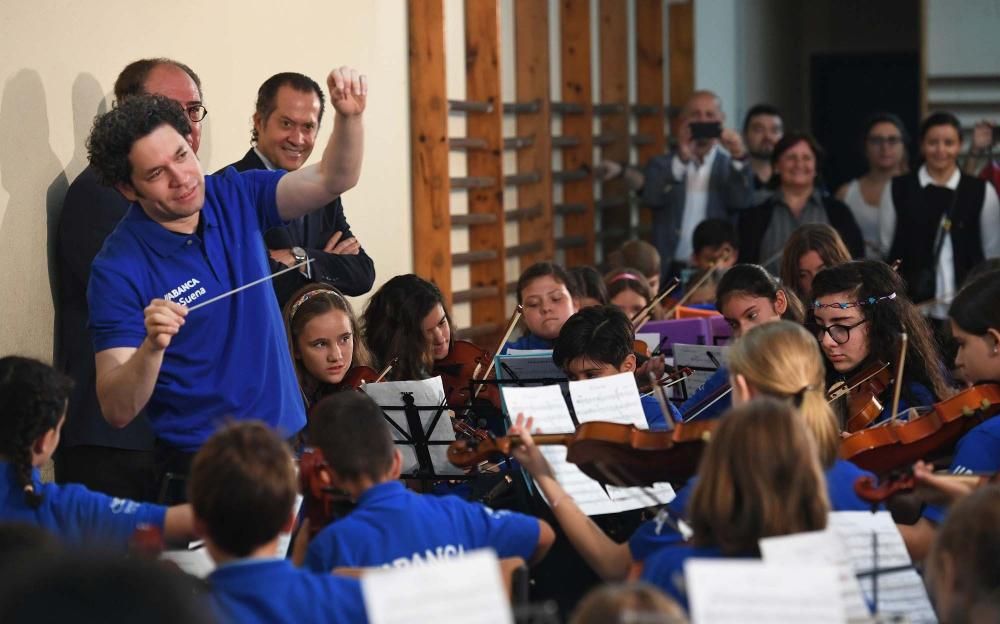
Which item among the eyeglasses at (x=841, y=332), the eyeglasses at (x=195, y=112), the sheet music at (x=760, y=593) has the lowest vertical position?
the sheet music at (x=760, y=593)

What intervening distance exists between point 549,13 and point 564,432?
4563 millimetres

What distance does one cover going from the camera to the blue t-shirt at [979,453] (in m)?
2.74

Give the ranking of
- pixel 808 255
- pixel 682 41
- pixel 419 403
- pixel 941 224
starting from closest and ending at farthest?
pixel 419 403 → pixel 808 255 → pixel 941 224 → pixel 682 41

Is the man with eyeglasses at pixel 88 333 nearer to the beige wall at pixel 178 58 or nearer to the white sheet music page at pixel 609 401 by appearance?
the beige wall at pixel 178 58

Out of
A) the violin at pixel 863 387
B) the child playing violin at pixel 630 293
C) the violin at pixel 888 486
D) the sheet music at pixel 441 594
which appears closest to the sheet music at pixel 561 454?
the violin at pixel 888 486

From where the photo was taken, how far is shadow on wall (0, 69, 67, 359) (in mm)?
3367

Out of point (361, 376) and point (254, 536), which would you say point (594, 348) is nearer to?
point (361, 376)

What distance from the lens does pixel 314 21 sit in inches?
196

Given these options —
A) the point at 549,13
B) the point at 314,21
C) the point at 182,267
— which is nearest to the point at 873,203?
the point at 549,13

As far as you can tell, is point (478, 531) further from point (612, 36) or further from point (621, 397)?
point (612, 36)

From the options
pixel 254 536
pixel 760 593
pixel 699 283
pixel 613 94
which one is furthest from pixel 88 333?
pixel 613 94

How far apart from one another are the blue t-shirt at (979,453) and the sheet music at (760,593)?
101 centimetres

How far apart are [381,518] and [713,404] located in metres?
1.44

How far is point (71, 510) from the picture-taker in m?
2.48
